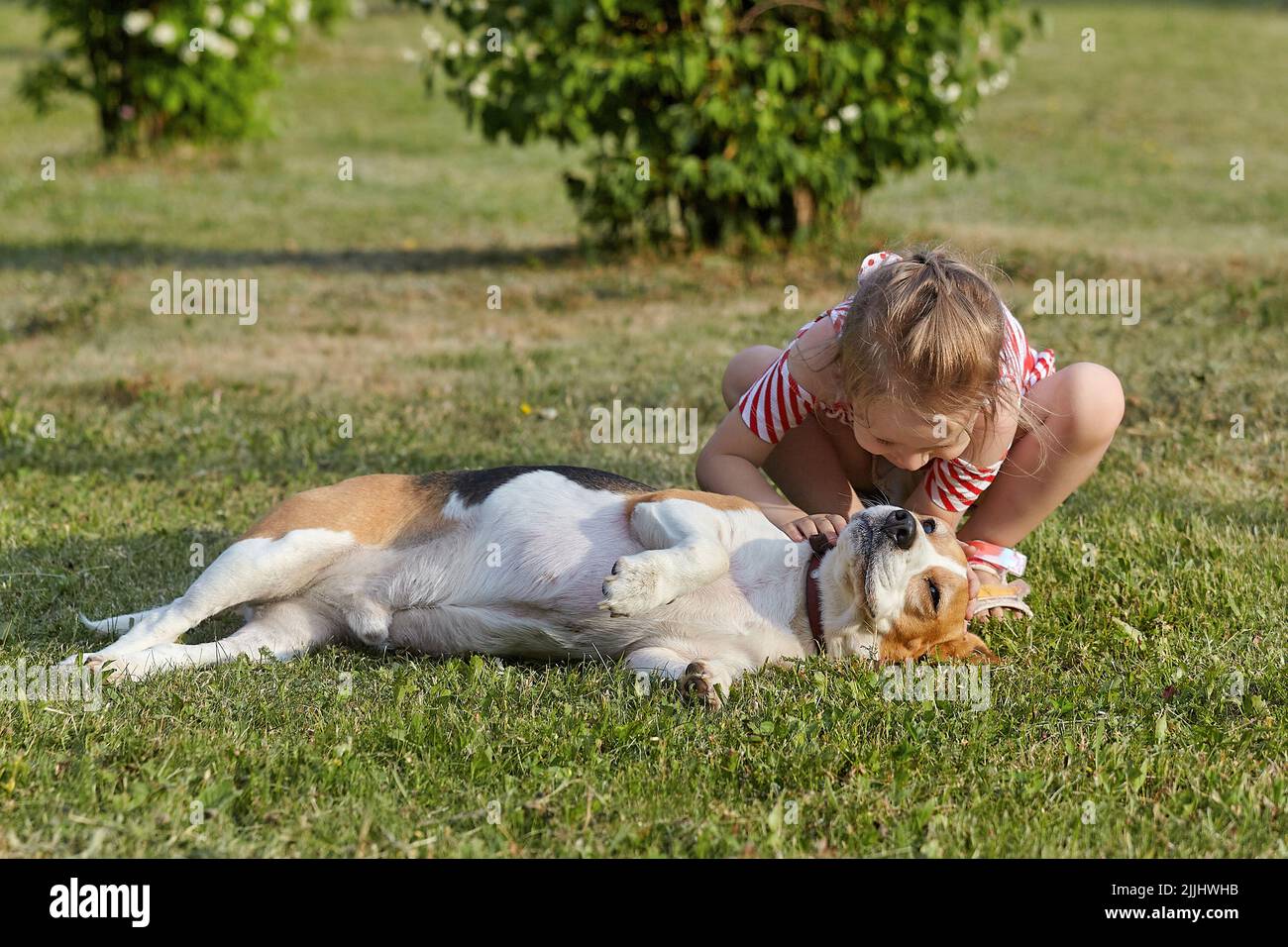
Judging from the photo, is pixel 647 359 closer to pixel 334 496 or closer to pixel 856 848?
pixel 334 496

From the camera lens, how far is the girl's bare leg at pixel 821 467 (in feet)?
15.9

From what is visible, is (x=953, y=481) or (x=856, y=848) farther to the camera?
(x=953, y=481)

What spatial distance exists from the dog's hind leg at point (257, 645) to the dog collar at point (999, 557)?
2.13 m

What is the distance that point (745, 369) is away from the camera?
518 centimetres

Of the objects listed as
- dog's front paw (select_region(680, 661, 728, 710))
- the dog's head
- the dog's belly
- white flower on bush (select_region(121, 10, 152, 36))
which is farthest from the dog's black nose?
white flower on bush (select_region(121, 10, 152, 36))

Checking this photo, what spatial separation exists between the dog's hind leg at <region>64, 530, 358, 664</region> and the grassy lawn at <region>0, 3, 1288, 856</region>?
0.83 feet

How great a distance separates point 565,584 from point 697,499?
48 centimetres

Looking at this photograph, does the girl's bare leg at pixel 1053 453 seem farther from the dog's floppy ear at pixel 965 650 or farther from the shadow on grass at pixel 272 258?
the shadow on grass at pixel 272 258

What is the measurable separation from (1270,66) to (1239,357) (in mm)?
19573

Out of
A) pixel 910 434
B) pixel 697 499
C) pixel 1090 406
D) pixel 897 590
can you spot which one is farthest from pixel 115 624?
pixel 1090 406

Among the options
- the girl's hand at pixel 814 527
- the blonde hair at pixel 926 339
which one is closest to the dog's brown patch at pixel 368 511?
the girl's hand at pixel 814 527

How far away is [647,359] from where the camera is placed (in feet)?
26.2

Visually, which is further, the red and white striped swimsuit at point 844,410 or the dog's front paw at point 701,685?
the red and white striped swimsuit at point 844,410
